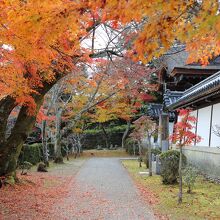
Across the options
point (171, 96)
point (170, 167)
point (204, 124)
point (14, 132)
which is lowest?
point (170, 167)

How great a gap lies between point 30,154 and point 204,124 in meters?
12.2

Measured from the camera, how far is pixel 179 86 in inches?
921

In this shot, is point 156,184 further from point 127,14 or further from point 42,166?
point 127,14

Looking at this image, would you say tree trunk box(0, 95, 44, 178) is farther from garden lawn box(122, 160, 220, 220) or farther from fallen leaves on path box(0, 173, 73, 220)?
garden lawn box(122, 160, 220, 220)

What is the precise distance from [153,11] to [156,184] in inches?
420

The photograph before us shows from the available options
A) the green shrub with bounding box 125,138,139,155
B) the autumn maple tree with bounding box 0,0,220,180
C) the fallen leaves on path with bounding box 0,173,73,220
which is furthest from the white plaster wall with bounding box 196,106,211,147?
the green shrub with bounding box 125,138,139,155

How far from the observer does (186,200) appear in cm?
1020

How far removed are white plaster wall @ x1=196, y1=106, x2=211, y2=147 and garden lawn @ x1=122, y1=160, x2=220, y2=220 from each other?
2.69 m

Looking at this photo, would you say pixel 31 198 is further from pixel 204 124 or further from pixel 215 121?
pixel 204 124

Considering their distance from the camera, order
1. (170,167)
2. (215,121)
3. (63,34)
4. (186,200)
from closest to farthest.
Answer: (63,34)
(186,200)
(170,167)
(215,121)

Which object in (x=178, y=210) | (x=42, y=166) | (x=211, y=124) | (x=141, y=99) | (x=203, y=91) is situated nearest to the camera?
(x=178, y=210)

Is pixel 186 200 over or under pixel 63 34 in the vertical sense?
under

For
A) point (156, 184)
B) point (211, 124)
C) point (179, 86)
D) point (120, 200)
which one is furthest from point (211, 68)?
point (120, 200)

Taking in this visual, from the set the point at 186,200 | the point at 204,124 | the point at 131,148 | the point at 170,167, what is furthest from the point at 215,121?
the point at 131,148
